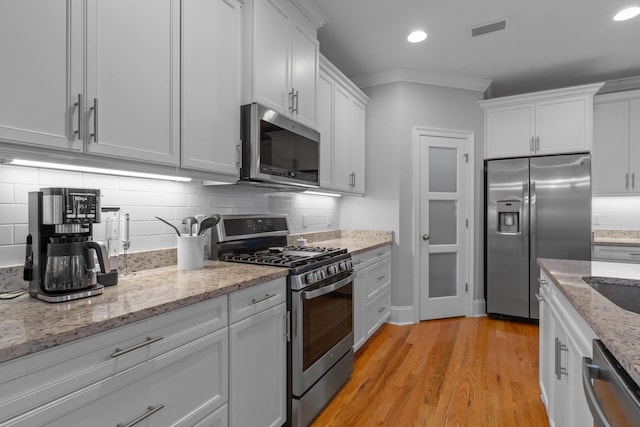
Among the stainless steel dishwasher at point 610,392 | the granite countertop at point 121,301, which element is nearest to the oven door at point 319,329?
the granite countertop at point 121,301

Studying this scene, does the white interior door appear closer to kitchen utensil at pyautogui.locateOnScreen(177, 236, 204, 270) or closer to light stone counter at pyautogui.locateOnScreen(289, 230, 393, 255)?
light stone counter at pyautogui.locateOnScreen(289, 230, 393, 255)

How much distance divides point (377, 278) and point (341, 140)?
53.9 inches

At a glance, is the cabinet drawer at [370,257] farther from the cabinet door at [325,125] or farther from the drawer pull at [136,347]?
the drawer pull at [136,347]

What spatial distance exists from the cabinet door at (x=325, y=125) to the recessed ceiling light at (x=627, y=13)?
2297 millimetres

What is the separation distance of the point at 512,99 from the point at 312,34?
8.14ft

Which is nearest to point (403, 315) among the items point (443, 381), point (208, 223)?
point (443, 381)

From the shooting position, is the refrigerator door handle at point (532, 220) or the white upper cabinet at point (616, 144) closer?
the refrigerator door handle at point (532, 220)

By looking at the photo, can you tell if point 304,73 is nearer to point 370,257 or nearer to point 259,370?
point 370,257

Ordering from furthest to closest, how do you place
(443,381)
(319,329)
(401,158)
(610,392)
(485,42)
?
(401,158), (485,42), (443,381), (319,329), (610,392)

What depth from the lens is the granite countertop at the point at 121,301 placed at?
0.84 meters

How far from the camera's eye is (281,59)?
2191mm

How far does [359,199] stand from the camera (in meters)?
3.83

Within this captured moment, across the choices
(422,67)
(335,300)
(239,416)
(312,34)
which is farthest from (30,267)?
(422,67)

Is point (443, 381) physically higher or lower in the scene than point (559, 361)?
lower
